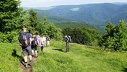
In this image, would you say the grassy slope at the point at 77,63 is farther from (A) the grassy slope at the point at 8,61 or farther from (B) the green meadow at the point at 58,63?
(A) the grassy slope at the point at 8,61

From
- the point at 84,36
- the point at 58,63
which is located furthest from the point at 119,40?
the point at 84,36

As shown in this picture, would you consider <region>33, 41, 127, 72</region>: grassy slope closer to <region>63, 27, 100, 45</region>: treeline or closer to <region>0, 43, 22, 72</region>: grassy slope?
<region>0, 43, 22, 72</region>: grassy slope

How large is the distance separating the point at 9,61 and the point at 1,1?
2049cm

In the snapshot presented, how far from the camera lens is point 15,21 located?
3450cm

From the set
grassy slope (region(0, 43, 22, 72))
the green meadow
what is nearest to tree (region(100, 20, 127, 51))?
the green meadow

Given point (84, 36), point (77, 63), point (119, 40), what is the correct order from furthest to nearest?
point (84, 36), point (119, 40), point (77, 63)

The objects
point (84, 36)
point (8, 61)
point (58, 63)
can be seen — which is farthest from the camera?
point (84, 36)

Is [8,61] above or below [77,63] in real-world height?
above

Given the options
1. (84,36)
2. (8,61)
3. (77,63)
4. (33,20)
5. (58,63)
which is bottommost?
(84,36)

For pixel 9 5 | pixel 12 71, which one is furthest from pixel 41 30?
pixel 12 71

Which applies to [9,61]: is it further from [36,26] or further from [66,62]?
[36,26]

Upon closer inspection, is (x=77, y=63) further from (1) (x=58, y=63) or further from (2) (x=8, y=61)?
(2) (x=8, y=61)

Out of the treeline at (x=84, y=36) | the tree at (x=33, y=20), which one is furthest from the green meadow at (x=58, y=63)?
the treeline at (x=84, y=36)

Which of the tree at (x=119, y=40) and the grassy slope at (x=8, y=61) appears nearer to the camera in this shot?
the grassy slope at (x=8, y=61)
